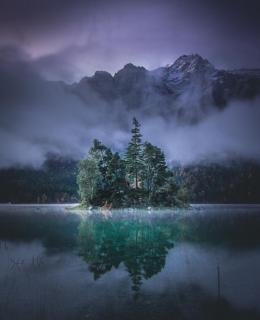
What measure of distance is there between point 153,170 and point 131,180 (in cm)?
835

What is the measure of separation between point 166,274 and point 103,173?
9892cm

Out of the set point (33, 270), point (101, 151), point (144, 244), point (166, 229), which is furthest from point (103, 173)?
point (33, 270)

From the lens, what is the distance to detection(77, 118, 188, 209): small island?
126625 millimetres

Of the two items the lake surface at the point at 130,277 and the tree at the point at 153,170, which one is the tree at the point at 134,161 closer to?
the tree at the point at 153,170

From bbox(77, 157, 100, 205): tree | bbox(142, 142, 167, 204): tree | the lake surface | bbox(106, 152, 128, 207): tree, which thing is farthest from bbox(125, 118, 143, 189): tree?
the lake surface

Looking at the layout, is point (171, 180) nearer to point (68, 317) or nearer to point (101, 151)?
point (101, 151)

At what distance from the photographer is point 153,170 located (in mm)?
126938

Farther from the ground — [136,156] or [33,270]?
[136,156]

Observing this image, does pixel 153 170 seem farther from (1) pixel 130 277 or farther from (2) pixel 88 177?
(1) pixel 130 277

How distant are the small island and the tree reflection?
56842mm

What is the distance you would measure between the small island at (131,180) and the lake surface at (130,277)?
7229cm

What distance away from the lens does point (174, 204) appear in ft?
430

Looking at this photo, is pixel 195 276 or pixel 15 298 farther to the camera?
pixel 195 276

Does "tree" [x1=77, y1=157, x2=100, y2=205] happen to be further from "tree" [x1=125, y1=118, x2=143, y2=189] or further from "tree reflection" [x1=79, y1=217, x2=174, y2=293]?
"tree reflection" [x1=79, y1=217, x2=174, y2=293]
